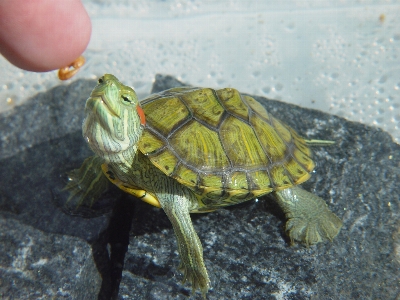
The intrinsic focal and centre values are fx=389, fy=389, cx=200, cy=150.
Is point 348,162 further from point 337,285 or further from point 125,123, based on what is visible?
point 125,123

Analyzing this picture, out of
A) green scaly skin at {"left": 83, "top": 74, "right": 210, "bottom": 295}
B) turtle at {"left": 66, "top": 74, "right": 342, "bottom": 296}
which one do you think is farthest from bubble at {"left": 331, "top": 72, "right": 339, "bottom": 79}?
green scaly skin at {"left": 83, "top": 74, "right": 210, "bottom": 295}

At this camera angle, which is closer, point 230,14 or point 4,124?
point 4,124

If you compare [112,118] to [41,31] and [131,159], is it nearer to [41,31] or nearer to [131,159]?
[131,159]

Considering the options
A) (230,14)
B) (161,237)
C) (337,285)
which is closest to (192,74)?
(230,14)

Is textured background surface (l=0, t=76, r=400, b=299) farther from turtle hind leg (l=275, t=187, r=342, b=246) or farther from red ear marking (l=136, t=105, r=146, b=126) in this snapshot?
red ear marking (l=136, t=105, r=146, b=126)

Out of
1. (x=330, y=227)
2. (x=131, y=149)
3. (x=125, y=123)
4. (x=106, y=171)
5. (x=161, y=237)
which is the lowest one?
(x=161, y=237)

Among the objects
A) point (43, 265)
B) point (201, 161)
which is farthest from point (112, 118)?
point (43, 265)
